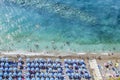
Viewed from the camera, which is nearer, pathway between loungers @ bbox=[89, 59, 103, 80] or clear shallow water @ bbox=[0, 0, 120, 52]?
pathway between loungers @ bbox=[89, 59, 103, 80]

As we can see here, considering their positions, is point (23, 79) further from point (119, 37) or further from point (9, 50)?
point (119, 37)

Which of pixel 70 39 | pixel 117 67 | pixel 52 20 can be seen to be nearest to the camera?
pixel 117 67

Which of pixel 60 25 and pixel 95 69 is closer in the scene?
pixel 95 69

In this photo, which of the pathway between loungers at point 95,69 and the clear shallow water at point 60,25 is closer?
the pathway between loungers at point 95,69

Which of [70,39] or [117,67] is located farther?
[70,39]

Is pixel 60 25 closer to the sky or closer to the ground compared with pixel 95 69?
closer to the sky

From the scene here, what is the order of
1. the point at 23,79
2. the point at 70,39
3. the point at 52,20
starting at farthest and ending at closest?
1. the point at 52,20
2. the point at 70,39
3. the point at 23,79

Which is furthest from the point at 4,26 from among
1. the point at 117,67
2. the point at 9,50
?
the point at 117,67
